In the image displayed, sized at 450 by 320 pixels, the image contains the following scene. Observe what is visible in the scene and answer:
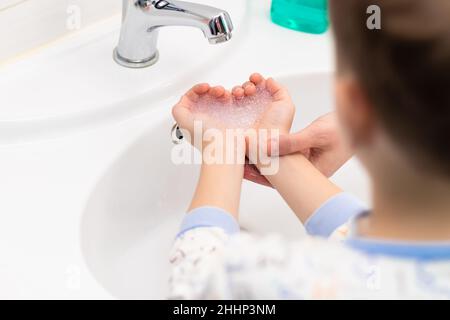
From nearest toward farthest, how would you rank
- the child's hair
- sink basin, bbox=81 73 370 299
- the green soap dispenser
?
the child's hair < sink basin, bbox=81 73 370 299 < the green soap dispenser

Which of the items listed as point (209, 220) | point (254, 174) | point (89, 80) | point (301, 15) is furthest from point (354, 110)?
point (301, 15)

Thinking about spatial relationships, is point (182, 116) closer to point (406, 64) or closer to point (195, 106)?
point (195, 106)

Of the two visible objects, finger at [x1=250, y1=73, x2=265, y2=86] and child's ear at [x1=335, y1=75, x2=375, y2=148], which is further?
finger at [x1=250, y1=73, x2=265, y2=86]

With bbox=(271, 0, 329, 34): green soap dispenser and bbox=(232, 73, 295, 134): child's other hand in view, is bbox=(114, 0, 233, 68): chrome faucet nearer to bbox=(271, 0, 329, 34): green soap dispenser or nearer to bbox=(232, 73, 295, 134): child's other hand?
bbox=(232, 73, 295, 134): child's other hand

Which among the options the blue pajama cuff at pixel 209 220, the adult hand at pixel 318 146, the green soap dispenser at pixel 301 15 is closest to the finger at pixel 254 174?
the adult hand at pixel 318 146

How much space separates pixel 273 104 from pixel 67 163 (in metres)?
0.24

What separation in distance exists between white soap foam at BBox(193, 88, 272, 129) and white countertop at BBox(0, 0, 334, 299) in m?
0.05

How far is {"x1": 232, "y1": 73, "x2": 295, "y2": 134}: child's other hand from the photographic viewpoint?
79cm

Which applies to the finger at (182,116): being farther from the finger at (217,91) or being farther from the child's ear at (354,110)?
the child's ear at (354,110)

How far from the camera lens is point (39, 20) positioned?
0.81 m

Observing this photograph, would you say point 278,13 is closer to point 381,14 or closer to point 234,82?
point 234,82

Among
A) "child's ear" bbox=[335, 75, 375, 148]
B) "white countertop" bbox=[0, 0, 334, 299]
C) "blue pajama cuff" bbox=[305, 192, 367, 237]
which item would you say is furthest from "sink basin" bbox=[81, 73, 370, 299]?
"child's ear" bbox=[335, 75, 375, 148]

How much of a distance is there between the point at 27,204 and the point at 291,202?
10.4 inches

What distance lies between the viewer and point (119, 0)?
891 mm
